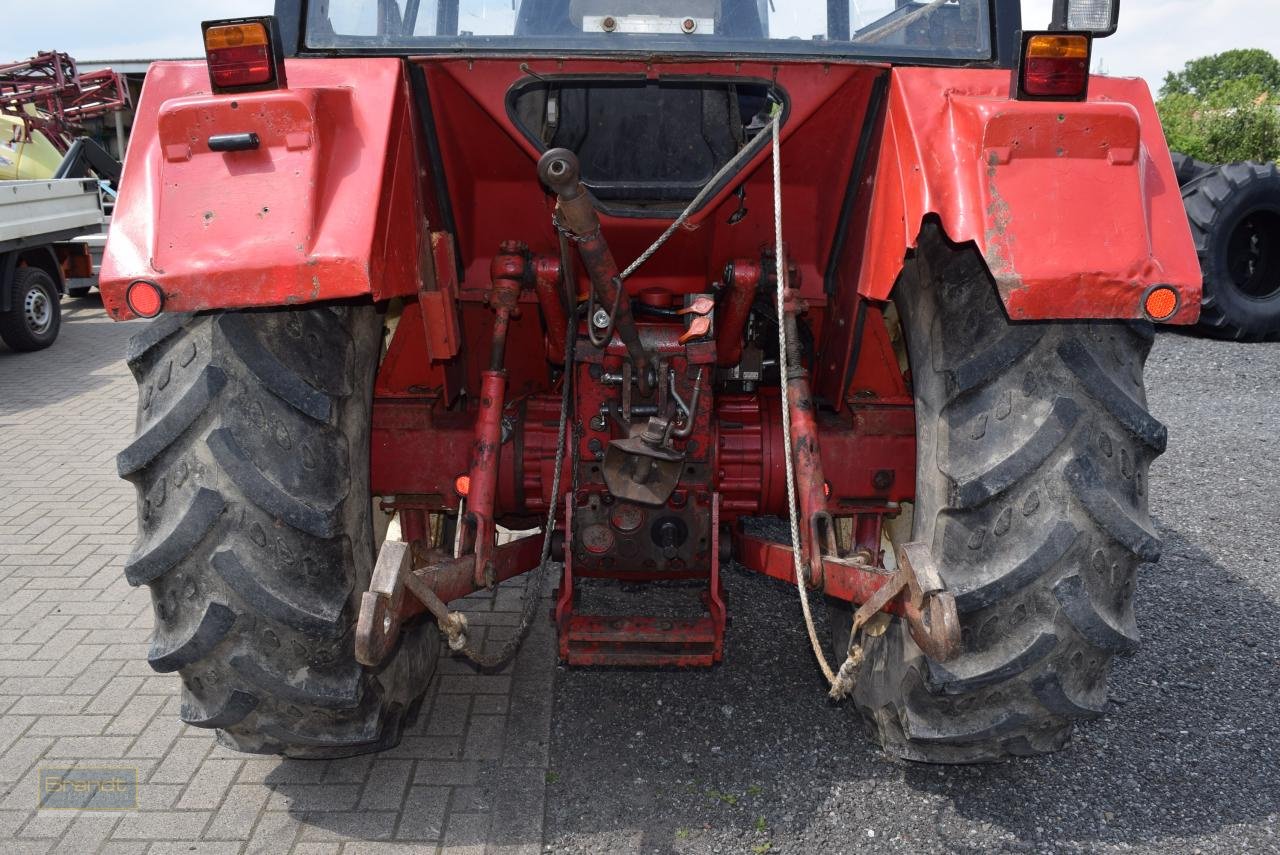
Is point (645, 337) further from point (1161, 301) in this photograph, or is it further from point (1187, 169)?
point (1187, 169)

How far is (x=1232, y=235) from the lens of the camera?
880 cm

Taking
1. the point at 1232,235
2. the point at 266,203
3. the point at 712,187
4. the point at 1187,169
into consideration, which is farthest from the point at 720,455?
the point at 1187,169

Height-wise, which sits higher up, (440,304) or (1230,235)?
(440,304)

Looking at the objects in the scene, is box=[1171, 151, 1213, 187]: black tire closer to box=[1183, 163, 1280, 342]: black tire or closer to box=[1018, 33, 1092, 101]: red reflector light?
box=[1183, 163, 1280, 342]: black tire

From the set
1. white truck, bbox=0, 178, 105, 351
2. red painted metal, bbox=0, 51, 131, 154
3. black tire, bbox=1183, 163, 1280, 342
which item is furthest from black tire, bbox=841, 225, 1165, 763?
red painted metal, bbox=0, 51, 131, 154

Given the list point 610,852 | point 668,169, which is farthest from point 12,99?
point 610,852

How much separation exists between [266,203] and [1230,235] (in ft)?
29.1

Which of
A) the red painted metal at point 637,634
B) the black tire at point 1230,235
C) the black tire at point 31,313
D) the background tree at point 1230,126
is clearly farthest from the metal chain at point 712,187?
the background tree at point 1230,126

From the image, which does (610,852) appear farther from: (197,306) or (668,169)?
(668,169)

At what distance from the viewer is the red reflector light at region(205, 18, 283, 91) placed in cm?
211

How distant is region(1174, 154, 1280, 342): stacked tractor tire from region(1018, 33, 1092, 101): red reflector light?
24.0ft

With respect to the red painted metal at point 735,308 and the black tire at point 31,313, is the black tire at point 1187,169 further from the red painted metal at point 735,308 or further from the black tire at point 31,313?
the black tire at point 31,313

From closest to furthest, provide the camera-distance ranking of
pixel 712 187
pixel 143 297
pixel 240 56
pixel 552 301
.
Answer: pixel 143 297 → pixel 240 56 → pixel 712 187 → pixel 552 301

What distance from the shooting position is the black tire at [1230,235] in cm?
853
